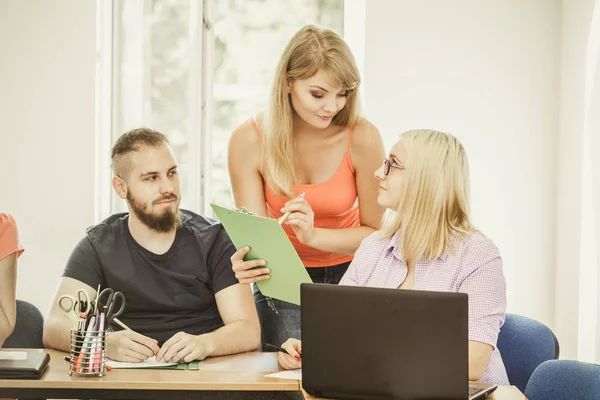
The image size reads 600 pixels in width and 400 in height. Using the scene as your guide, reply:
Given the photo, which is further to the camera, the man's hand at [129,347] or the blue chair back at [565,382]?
the man's hand at [129,347]

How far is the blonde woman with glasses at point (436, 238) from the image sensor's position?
2.18 meters

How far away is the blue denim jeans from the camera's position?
283cm

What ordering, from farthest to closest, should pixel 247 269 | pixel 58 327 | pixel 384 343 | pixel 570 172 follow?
pixel 570 172 < pixel 58 327 < pixel 247 269 < pixel 384 343

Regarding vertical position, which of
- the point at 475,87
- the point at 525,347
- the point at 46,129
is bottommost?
the point at 525,347

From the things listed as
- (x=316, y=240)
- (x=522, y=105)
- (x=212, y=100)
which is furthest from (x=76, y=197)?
(x=522, y=105)

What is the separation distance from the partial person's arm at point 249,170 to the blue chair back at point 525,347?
983mm

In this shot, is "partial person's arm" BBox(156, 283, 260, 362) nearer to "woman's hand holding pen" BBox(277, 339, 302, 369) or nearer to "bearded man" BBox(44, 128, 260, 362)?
"bearded man" BBox(44, 128, 260, 362)

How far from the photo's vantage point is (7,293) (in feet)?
7.54

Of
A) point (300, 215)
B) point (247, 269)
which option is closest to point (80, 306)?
point (247, 269)

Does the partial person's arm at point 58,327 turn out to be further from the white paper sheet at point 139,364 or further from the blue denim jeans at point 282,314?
the blue denim jeans at point 282,314

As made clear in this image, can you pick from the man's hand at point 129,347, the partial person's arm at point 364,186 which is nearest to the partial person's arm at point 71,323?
the man's hand at point 129,347

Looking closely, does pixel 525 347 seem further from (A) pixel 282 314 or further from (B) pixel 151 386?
(B) pixel 151 386

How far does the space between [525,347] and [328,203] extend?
0.85 metres

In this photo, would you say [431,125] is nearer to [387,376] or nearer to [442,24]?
[442,24]
